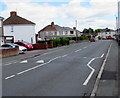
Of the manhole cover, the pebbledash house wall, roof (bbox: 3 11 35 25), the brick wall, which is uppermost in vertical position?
roof (bbox: 3 11 35 25)

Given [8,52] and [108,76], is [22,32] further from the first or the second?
[108,76]

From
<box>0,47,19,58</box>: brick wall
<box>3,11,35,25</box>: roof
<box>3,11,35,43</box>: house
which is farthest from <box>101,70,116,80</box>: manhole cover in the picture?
<box>3,11,35,25</box>: roof

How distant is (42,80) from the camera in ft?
35.8

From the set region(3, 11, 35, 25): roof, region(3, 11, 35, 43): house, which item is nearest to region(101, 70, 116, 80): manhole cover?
region(3, 11, 35, 43): house

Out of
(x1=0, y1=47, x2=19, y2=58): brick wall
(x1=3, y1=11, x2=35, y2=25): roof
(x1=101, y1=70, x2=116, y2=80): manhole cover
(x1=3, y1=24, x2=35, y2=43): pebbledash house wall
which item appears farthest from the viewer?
(x1=3, y1=11, x2=35, y2=25): roof

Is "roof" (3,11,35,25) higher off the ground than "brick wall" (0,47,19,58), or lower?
higher

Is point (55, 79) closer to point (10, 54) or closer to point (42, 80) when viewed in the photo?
point (42, 80)

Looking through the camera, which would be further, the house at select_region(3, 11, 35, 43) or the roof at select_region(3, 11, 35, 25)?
the roof at select_region(3, 11, 35, 25)

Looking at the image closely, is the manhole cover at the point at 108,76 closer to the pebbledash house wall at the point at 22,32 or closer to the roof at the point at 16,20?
the pebbledash house wall at the point at 22,32

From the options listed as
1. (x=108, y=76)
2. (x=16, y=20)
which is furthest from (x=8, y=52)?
(x=16, y=20)

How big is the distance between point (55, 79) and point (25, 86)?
199 cm

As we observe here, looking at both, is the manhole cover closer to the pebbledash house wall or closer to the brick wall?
the brick wall

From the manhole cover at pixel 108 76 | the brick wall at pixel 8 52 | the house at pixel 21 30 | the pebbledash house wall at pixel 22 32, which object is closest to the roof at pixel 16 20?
the house at pixel 21 30

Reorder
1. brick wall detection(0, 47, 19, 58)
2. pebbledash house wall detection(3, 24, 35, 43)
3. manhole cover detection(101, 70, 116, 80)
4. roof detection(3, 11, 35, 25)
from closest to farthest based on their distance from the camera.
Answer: manhole cover detection(101, 70, 116, 80), brick wall detection(0, 47, 19, 58), pebbledash house wall detection(3, 24, 35, 43), roof detection(3, 11, 35, 25)
